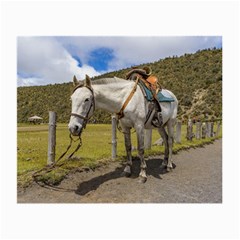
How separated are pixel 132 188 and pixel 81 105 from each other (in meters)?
1.94

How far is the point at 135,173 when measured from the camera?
19.7ft

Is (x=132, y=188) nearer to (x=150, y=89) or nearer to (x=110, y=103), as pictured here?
(x=110, y=103)

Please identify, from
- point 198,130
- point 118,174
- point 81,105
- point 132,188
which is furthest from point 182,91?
point 81,105

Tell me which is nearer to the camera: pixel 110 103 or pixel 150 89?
pixel 110 103

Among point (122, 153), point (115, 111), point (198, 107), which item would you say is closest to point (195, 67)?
point (198, 107)

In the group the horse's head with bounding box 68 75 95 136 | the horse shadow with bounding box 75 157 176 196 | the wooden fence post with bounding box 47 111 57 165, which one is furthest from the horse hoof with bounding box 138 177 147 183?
the wooden fence post with bounding box 47 111 57 165

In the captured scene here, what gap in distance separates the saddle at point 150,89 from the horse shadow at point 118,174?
120 centimetres

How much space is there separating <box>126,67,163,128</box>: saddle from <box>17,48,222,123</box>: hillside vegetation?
4669 millimetres

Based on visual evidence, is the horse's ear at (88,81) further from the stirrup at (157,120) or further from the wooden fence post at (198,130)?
the wooden fence post at (198,130)

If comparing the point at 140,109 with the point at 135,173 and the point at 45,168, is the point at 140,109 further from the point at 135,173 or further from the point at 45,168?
the point at 45,168

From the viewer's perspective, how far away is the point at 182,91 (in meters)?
24.5

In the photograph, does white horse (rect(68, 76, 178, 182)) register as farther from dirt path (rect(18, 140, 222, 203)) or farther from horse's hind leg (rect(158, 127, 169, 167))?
horse's hind leg (rect(158, 127, 169, 167))

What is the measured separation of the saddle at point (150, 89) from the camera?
587cm

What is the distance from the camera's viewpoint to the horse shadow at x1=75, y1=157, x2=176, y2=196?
16.0 feet
